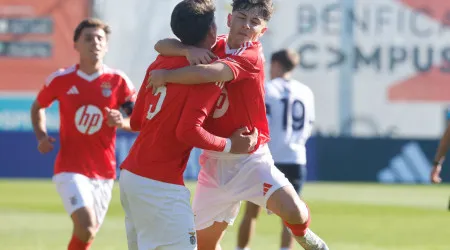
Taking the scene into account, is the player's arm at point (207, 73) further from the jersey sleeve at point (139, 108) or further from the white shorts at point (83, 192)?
the white shorts at point (83, 192)

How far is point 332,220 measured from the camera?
16.3m

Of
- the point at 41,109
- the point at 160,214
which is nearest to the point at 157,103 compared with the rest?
the point at 160,214

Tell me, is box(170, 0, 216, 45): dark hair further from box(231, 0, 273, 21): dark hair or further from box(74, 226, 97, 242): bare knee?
box(74, 226, 97, 242): bare knee

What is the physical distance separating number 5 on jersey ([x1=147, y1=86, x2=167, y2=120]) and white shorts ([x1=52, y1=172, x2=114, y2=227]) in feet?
7.82

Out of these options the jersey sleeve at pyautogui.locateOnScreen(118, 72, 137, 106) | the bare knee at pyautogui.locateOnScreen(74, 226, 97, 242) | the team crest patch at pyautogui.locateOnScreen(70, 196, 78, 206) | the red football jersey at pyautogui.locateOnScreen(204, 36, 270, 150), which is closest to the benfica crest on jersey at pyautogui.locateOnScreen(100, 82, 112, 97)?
the jersey sleeve at pyautogui.locateOnScreen(118, 72, 137, 106)

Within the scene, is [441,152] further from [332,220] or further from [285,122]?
[332,220]

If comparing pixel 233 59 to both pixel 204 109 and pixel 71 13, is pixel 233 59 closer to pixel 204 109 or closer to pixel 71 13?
pixel 204 109

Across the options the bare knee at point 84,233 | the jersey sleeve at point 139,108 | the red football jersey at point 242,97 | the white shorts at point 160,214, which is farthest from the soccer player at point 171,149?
the bare knee at point 84,233

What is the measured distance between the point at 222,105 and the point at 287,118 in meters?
4.08

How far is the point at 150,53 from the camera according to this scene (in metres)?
26.7

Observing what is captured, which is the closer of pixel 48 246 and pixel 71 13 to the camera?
pixel 48 246

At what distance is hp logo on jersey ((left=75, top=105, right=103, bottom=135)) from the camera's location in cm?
932

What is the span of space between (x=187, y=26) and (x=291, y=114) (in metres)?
4.50

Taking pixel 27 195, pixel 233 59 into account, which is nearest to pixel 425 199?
pixel 27 195
